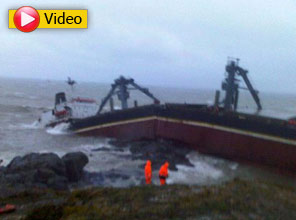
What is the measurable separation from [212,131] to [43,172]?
1007cm

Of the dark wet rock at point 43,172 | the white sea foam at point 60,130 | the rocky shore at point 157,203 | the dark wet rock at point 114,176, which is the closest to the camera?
the rocky shore at point 157,203

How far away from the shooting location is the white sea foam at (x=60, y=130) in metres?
24.5

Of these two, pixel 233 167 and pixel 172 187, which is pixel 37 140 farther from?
pixel 172 187

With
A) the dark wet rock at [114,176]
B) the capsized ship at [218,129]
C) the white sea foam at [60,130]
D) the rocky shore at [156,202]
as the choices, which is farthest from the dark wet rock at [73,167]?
the white sea foam at [60,130]

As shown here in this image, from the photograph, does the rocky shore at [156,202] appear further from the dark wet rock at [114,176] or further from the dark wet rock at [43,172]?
the dark wet rock at [114,176]

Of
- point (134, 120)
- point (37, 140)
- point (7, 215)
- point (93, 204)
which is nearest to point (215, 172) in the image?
point (134, 120)

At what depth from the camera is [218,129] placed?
17000 millimetres

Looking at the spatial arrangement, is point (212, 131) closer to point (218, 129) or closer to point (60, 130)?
point (218, 129)

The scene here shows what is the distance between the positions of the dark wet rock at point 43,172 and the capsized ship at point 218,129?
7.09m

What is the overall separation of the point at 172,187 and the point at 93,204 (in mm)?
2304

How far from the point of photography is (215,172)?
1486 centimetres

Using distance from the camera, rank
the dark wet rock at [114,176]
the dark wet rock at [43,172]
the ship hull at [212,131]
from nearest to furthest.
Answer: the dark wet rock at [43,172]
the dark wet rock at [114,176]
the ship hull at [212,131]

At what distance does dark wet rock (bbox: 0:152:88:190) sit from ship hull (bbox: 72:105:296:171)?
23.2 feet

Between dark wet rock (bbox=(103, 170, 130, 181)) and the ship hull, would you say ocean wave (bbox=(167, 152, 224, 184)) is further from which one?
dark wet rock (bbox=(103, 170, 130, 181))
